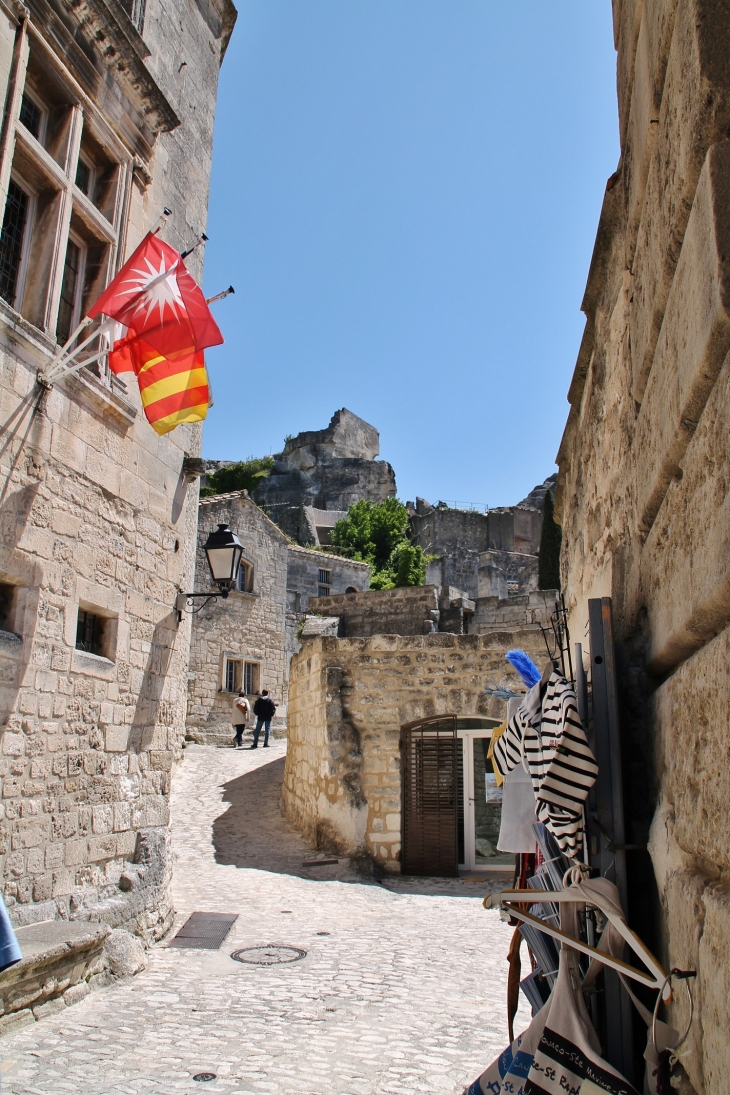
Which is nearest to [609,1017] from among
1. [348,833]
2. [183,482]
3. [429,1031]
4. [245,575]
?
[429,1031]

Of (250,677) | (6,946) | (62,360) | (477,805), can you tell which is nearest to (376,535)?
(250,677)

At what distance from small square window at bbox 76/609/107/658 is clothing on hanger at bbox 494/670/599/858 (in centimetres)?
412

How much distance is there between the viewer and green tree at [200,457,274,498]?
135ft

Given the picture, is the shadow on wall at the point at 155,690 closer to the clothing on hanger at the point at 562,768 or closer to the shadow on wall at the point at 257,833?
the shadow on wall at the point at 257,833

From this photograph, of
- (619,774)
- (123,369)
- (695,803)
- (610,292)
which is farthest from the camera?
(123,369)

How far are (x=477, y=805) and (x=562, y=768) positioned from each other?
28.6 ft

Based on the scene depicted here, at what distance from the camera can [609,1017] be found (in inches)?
84.0

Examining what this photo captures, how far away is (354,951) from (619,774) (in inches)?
190

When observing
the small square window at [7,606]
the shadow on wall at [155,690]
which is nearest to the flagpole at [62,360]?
the small square window at [7,606]

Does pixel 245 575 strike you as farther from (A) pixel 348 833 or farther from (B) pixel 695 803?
(B) pixel 695 803

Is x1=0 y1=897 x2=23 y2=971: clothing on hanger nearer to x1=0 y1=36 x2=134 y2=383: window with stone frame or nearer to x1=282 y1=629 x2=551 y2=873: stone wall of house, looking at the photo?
x1=0 y1=36 x2=134 y2=383: window with stone frame

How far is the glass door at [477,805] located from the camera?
10.2 m

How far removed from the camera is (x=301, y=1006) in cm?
491

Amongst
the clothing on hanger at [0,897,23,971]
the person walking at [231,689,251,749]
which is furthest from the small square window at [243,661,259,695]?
the clothing on hanger at [0,897,23,971]
